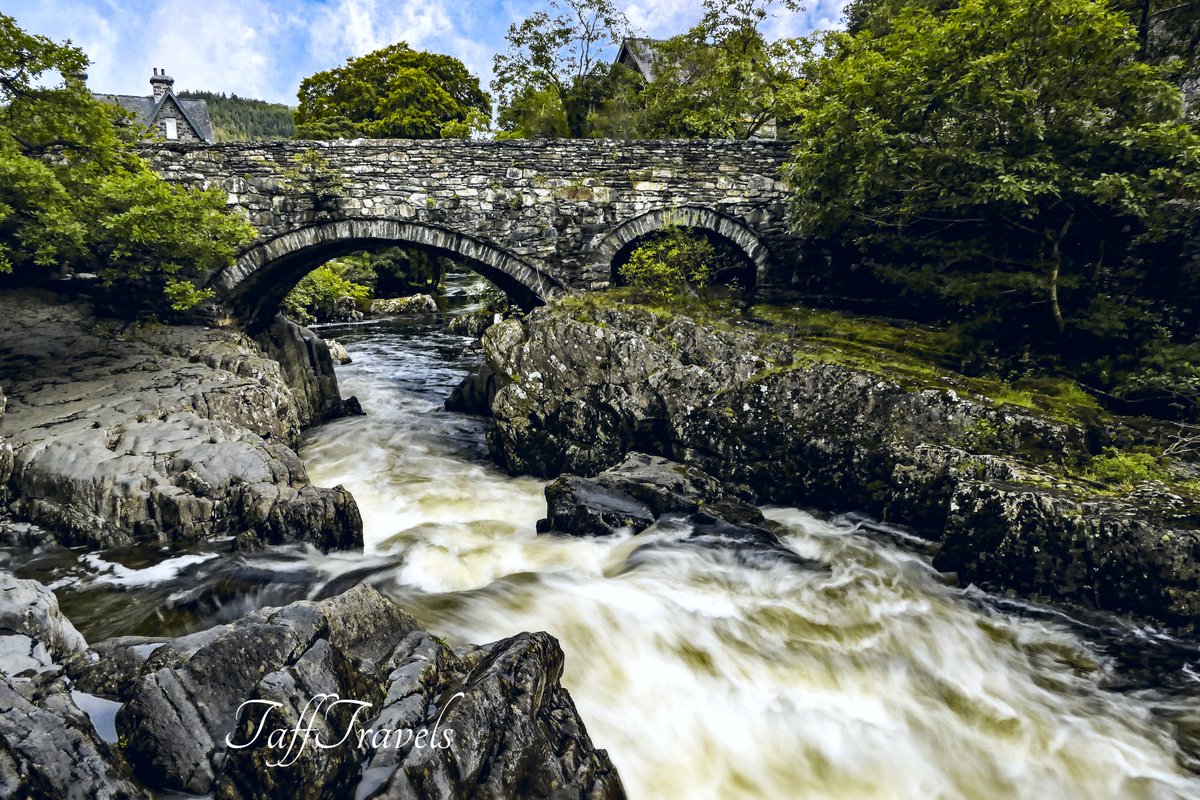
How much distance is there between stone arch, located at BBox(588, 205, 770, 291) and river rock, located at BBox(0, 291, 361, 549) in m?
6.91

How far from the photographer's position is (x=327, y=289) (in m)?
22.0

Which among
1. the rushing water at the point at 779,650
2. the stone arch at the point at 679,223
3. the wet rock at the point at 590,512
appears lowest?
the rushing water at the point at 779,650

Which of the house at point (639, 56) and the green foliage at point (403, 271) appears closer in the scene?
the house at point (639, 56)

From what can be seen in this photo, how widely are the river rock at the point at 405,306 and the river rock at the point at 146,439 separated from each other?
16.9 meters

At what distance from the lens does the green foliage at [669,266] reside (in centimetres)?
1203

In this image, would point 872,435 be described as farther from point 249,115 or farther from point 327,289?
point 249,115

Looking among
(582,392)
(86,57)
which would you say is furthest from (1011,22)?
(86,57)

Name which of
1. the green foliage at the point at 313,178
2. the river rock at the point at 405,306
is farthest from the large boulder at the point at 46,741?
the river rock at the point at 405,306

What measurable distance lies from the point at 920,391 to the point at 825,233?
14.8 ft

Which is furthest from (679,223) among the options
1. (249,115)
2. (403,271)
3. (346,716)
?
(249,115)

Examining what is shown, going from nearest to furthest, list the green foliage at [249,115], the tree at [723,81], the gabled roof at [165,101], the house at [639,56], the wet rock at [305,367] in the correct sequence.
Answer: the wet rock at [305,367] < the tree at [723,81] < the house at [639,56] < the gabled roof at [165,101] < the green foliage at [249,115]

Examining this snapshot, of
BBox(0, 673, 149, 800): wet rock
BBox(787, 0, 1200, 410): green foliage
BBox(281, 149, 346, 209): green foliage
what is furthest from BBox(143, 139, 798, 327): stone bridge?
BBox(0, 673, 149, 800): wet rock

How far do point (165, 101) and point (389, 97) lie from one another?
1852 centimetres

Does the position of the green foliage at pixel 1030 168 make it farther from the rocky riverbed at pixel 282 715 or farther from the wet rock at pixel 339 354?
the wet rock at pixel 339 354
